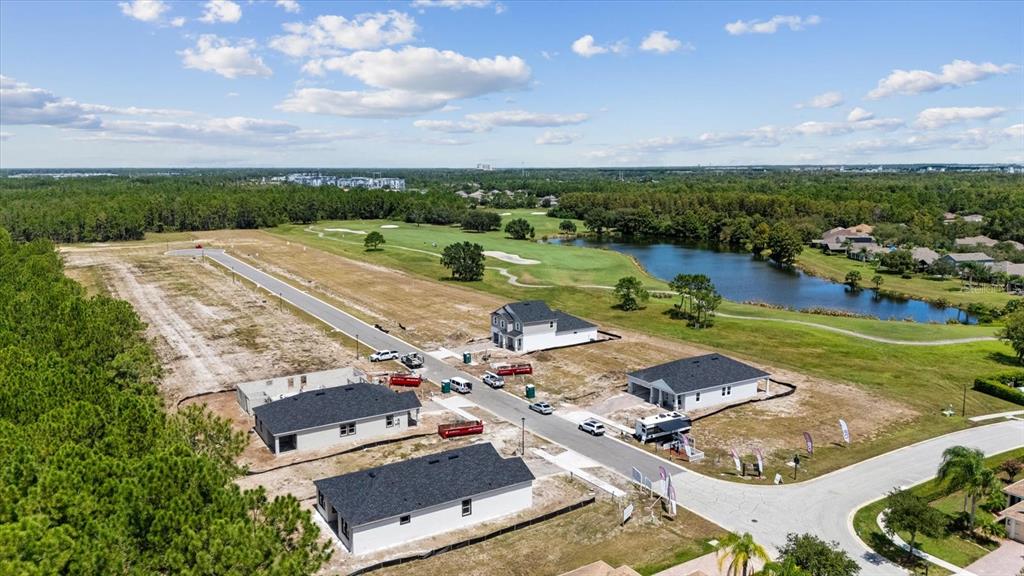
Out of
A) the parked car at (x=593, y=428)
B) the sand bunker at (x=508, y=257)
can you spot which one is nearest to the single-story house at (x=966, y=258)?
the sand bunker at (x=508, y=257)

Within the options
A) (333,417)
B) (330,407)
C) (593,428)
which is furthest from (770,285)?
(333,417)

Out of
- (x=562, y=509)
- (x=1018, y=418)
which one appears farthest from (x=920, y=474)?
(x=562, y=509)

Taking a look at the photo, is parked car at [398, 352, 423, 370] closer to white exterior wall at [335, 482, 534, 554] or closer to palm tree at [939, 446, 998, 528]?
white exterior wall at [335, 482, 534, 554]

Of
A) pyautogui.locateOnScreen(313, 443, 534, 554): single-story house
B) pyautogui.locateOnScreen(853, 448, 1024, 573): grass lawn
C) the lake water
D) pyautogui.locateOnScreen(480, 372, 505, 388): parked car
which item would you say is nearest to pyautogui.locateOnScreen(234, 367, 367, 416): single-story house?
pyautogui.locateOnScreen(480, 372, 505, 388): parked car

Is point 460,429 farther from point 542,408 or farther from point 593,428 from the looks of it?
point 593,428

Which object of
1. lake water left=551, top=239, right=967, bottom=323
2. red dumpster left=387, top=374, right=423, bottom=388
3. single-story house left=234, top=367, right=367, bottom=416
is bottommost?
lake water left=551, top=239, right=967, bottom=323

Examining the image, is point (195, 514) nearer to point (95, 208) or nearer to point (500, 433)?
point (500, 433)

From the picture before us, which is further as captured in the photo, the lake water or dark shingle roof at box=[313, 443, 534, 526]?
the lake water
